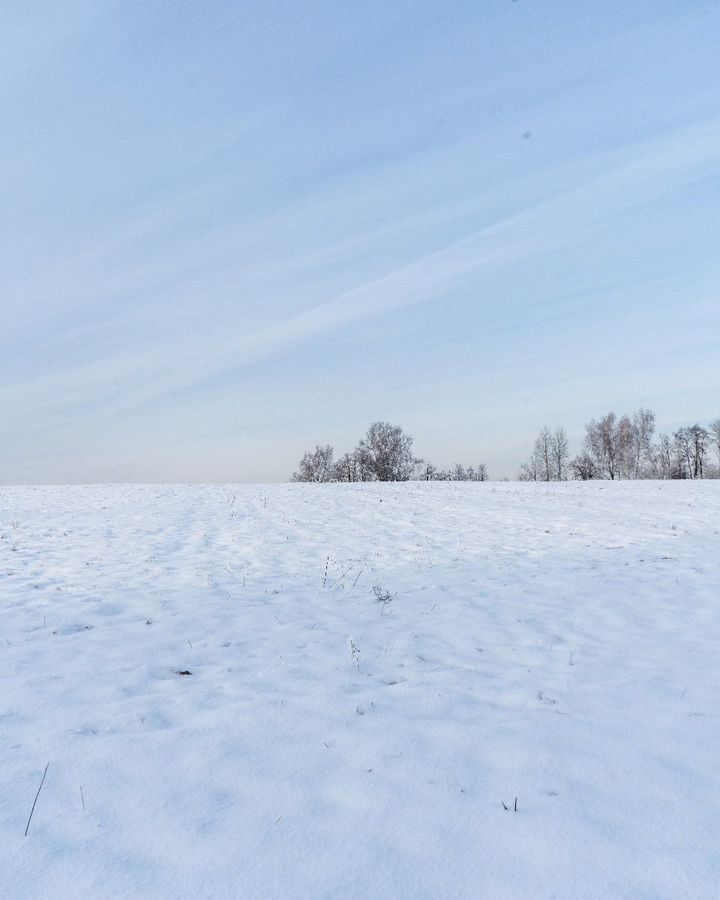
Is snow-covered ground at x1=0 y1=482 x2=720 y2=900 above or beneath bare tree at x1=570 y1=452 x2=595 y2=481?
beneath

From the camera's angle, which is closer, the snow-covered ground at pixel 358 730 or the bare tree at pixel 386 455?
the snow-covered ground at pixel 358 730

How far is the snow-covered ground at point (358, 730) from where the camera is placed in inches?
95.5

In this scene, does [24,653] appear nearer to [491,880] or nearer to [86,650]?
[86,650]

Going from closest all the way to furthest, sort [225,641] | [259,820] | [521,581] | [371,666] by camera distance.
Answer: [259,820] → [371,666] → [225,641] → [521,581]

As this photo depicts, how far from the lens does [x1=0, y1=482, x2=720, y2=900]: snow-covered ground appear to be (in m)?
2.43

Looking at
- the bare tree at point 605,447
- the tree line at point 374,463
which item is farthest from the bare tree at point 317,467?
the bare tree at point 605,447

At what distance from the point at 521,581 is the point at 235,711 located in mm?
5640

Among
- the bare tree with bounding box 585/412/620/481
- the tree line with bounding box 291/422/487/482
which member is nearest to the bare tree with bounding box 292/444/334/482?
the tree line with bounding box 291/422/487/482

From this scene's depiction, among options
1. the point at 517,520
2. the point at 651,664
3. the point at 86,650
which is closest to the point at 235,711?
the point at 86,650

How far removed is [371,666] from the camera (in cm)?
501

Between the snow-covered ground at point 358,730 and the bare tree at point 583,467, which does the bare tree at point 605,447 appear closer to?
the bare tree at point 583,467

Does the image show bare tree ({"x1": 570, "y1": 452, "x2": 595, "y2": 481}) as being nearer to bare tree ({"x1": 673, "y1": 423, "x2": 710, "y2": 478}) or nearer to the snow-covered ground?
bare tree ({"x1": 673, "y1": 423, "x2": 710, "y2": 478})

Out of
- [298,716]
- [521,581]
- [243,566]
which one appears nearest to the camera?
[298,716]

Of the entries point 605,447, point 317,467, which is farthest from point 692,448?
point 317,467
